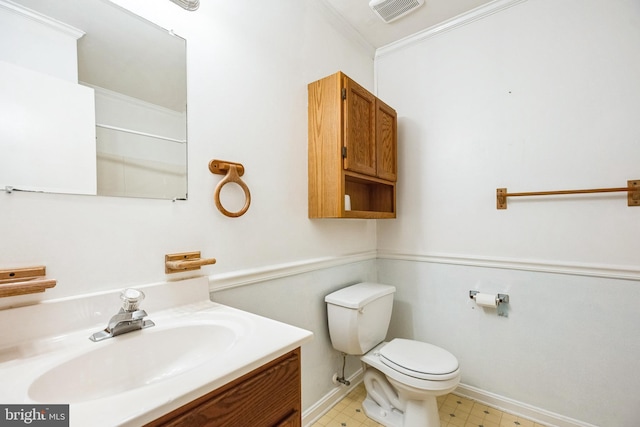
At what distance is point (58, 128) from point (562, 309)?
7.55ft

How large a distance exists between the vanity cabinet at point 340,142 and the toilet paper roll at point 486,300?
0.76 m

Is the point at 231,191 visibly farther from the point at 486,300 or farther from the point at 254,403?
the point at 486,300

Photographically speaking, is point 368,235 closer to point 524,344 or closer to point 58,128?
point 524,344

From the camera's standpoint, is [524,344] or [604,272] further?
[524,344]

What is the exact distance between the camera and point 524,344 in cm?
167

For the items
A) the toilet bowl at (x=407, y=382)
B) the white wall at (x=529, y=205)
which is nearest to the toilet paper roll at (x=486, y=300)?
the white wall at (x=529, y=205)

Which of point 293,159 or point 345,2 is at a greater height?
point 345,2

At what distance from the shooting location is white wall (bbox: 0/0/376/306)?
2.71ft

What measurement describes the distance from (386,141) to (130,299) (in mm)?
1622

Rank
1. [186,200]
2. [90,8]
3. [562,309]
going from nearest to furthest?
[90,8] → [186,200] → [562,309]

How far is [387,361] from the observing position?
1514 millimetres

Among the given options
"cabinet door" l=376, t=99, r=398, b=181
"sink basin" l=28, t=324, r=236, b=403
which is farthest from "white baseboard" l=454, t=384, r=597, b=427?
"sink basin" l=28, t=324, r=236, b=403

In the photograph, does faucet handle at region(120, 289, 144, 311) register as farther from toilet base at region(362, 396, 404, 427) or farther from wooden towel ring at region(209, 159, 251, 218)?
toilet base at region(362, 396, 404, 427)

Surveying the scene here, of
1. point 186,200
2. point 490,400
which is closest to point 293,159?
point 186,200
